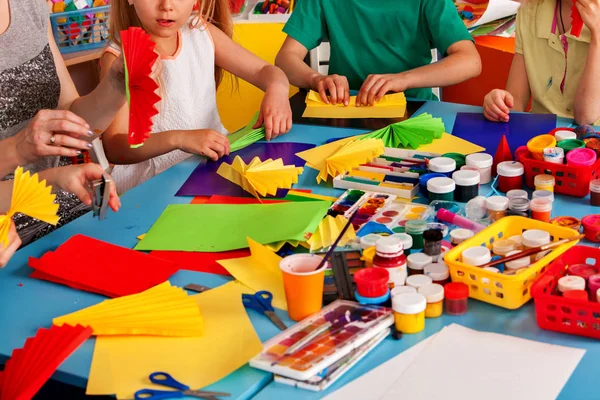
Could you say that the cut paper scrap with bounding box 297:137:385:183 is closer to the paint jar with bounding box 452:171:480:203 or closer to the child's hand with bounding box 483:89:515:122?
the paint jar with bounding box 452:171:480:203

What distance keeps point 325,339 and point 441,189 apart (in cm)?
48

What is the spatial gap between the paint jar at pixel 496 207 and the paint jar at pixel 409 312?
1.08 ft

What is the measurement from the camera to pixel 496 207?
1.24 m

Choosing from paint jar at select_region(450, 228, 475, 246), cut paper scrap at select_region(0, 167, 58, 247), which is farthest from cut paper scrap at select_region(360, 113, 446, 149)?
cut paper scrap at select_region(0, 167, 58, 247)

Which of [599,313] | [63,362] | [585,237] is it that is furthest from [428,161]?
[63,362]

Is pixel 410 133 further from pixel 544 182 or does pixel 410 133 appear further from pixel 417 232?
pixel 417 232

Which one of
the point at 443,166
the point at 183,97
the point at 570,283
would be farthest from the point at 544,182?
the point at 183,97

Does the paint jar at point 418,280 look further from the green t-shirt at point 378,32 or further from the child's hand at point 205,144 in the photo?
the green t-shirt at point 378,32

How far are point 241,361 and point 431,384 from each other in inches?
9.8

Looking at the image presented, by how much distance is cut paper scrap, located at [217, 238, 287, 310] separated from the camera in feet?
3.64

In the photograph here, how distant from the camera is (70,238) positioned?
131 cm

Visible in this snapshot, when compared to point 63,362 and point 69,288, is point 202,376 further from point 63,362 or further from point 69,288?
point 69,288

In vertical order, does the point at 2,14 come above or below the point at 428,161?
above

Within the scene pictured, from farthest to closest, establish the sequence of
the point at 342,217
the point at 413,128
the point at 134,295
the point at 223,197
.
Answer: the point at 413,128 < the point at 223,197 < the point at 342,217 < the point at 134,295
